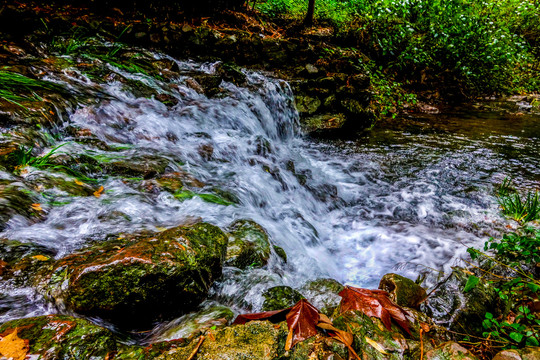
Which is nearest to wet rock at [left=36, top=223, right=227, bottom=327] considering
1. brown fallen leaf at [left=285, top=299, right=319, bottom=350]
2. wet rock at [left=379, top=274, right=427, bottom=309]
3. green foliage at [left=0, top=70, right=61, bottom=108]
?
brown fallen leaf at [left=285, top=299, right=319, bottom=350]

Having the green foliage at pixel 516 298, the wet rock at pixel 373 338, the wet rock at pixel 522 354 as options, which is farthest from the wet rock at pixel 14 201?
the green foliage at pixel 516 298

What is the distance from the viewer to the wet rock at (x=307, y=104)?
274 inches

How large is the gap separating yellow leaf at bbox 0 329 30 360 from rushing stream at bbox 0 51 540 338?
377 millimetres

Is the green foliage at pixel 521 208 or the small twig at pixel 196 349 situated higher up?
the small twig at pixel 196 349

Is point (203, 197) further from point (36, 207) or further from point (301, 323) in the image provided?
point (301, 323)

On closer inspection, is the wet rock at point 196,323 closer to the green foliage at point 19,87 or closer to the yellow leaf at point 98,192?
the yellow leaf at point 98,192

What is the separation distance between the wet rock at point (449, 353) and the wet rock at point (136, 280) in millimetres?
1320

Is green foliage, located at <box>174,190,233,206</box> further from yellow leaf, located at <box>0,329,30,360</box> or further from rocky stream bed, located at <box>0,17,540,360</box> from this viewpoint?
yellow leaf, located at <box>0,329,30,360</box>

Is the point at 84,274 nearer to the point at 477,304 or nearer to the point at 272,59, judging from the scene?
the point at 477,304

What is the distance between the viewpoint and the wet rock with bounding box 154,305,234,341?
146 centimetres

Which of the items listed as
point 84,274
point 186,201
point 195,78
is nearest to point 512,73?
point 195,78

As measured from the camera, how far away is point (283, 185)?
445 cm

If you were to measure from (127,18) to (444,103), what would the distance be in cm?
1096

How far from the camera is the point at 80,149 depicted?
3.41 m
